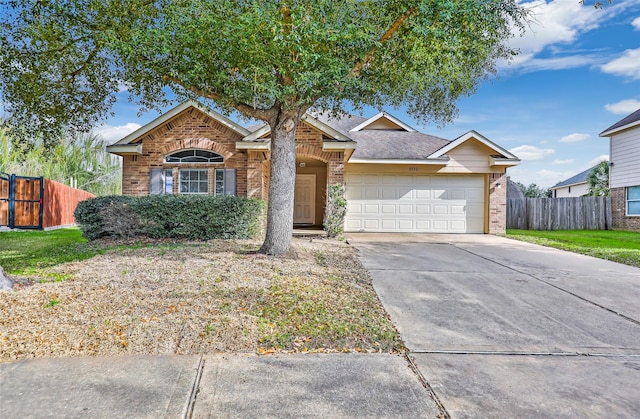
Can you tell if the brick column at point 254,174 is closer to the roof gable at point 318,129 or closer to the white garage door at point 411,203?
the roof gable at point 318,129

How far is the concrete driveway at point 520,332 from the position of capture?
2664 millimetres

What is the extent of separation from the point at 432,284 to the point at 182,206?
22.1 ft

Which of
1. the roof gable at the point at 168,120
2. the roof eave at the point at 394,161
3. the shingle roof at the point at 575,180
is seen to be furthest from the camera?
the shingle roof at the point at 575,180

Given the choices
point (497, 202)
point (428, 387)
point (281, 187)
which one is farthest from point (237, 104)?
point (497, 202)

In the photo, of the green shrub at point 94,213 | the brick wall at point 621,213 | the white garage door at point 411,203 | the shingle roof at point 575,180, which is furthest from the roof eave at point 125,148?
the shingle roof at point 575,180

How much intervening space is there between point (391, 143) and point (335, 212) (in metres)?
5.48

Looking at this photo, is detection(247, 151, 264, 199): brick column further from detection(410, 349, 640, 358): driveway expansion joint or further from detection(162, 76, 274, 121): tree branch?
detection(410, 349, 640, 358): driveway expansion joint

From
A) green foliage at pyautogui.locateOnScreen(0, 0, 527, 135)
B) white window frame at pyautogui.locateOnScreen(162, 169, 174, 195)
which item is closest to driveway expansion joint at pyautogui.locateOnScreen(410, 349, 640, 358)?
green foliage at pyautogui.locateOnScreen(0, 0, 527, 135)

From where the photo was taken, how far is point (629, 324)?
14.0ft

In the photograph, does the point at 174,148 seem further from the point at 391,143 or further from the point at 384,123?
the point at 384,123

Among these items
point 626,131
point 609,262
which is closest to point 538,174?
point 626,131

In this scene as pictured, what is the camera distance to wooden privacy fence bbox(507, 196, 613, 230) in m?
18.6

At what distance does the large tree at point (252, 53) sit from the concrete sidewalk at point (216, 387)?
425cm

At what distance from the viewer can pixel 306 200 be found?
16.9 m
